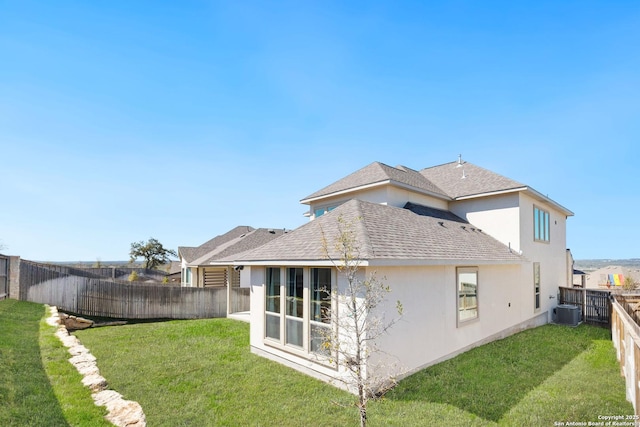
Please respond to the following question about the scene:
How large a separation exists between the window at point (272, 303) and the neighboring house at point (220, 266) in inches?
286

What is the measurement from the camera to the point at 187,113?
1238cm

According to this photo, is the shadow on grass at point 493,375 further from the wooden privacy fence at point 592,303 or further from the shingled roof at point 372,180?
the shingled roof at point 372,180

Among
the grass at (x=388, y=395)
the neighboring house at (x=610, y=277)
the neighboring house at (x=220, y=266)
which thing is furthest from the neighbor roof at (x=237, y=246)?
the neighboring house at (x=610, y=277)

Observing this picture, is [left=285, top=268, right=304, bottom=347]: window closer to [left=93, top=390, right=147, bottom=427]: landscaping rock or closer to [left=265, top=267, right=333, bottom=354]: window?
[left=265, top=267, right=333, bottom=354]: window

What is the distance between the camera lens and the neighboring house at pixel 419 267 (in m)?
6.70

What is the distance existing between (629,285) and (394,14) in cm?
2603

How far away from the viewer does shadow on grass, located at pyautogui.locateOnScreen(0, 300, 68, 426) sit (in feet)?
14.8

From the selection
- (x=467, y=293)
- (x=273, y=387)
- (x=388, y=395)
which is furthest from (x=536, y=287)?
(x=273, y=387)

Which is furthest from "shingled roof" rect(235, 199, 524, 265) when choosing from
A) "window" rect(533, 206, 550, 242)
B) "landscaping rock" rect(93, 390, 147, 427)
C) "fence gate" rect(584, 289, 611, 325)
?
"fence gate" rect(584, 289, 611, 325)

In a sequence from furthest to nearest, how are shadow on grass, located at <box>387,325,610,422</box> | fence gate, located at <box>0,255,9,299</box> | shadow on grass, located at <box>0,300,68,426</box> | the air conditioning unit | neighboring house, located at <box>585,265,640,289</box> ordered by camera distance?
neighboring house, located at <box>585,265,640,289</box>, fence gate, located at <box>0,255,9,299</box>, the air conditioning unit, shadow on grass, located at <box>387,325,610,422</box>, shadow on grass, located at <box>0,300,68,426</box>

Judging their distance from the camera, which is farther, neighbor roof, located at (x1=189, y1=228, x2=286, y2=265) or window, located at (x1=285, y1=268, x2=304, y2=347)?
neighbor roof, located at (x1=189, y1=228, x2=286, y2=265)

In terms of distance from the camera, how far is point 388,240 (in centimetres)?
725

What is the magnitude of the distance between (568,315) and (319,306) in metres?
12.7

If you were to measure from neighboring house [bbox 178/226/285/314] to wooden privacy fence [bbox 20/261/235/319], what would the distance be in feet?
1.84
